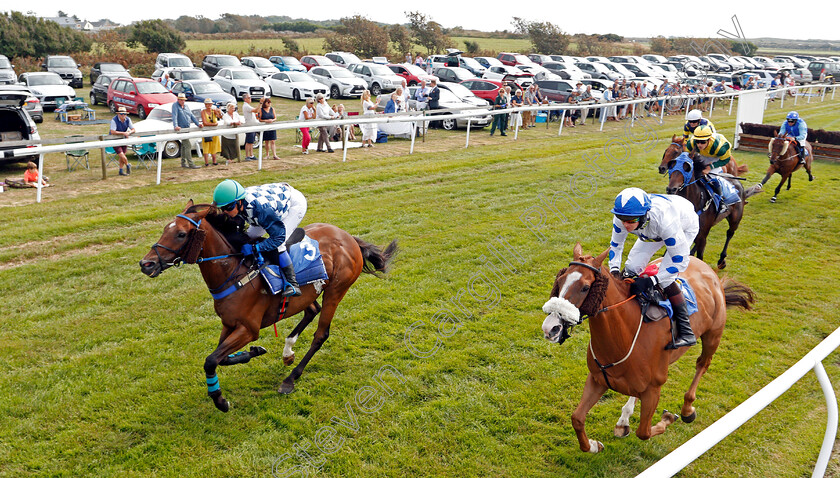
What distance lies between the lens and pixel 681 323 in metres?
4.46

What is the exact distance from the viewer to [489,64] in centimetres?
3588

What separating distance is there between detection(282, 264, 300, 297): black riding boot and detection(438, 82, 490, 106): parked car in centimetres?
Result: 1705

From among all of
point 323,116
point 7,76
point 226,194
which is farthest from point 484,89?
point 226,194

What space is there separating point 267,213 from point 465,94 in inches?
726

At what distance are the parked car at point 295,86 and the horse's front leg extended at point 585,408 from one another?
76.2ft

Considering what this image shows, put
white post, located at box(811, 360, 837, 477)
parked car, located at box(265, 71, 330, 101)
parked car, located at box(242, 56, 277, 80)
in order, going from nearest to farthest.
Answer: white post, located at box(811, 360, 837, 477)
parked car, located at box(265, 71, 330, 101)
parked car, located at box(242, 56, 277, 80)

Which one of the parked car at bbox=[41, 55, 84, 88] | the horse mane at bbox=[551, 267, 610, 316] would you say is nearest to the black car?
the parked car at bbox=[41, 55, 84, 88]

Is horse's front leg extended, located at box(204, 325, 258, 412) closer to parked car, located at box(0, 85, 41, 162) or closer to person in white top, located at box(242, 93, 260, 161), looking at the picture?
person in white top, located at box(242, 93, 260, 161)

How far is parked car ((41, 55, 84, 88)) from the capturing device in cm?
2838

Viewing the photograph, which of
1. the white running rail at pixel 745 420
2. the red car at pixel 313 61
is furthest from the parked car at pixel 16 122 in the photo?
the red car at pixel 313 61

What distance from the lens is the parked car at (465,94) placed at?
21500mm

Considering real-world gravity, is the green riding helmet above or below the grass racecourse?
above

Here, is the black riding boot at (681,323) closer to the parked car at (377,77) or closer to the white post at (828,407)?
the white post at (828,407)

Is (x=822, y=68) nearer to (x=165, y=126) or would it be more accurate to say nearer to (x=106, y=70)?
(x=165, y=126)
